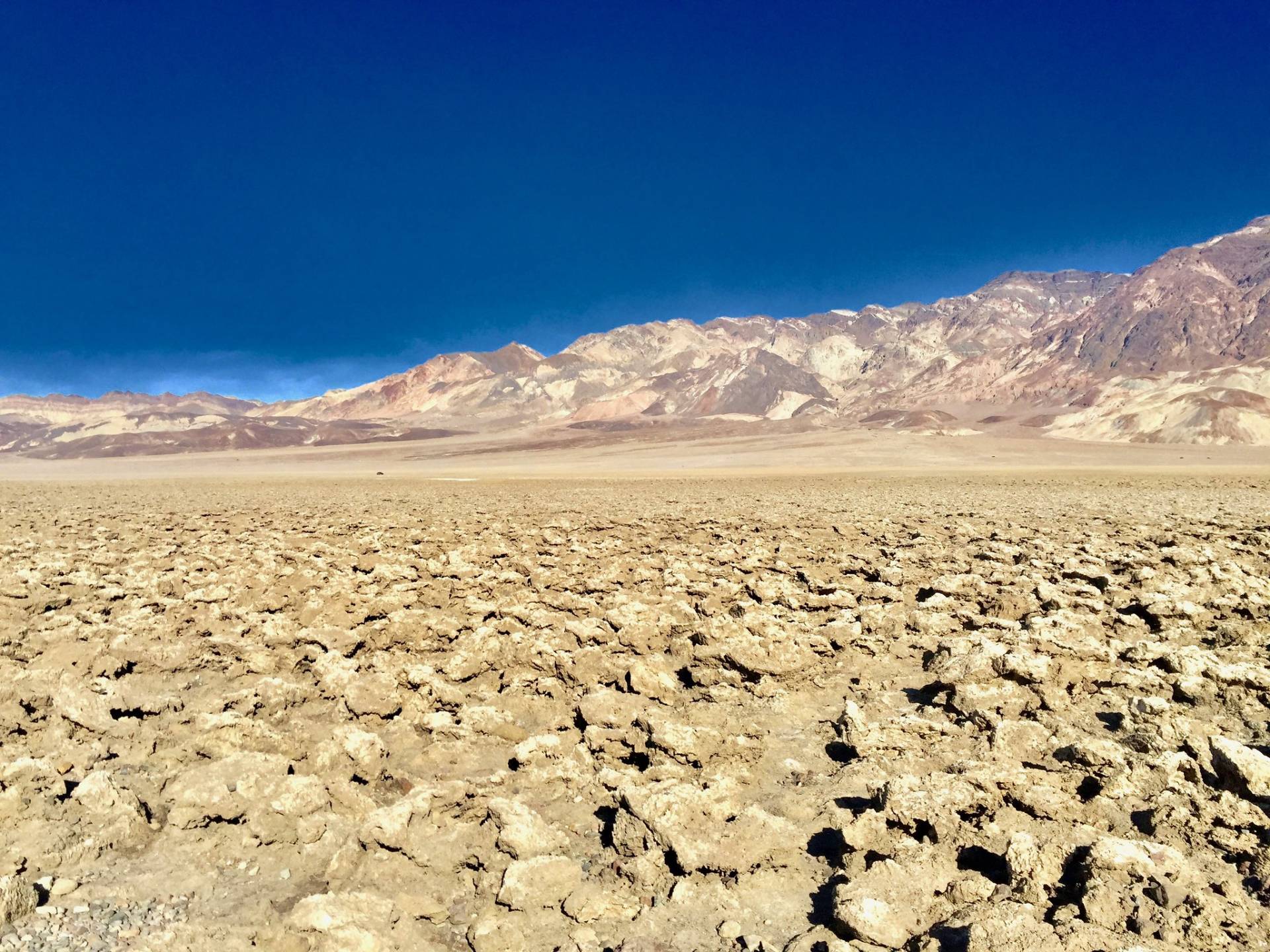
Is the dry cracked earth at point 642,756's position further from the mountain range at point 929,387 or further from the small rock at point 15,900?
the mountain range at point 929,387

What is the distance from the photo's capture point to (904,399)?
464 feet

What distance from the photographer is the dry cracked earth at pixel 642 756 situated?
7.78 feet

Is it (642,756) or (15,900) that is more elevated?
(15,900)

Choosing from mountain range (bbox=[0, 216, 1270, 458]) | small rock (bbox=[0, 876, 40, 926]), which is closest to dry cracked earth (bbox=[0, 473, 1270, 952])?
small rock (bbox=[0, 876, 40, 926])

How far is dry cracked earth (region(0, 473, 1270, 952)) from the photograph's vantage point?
237cm

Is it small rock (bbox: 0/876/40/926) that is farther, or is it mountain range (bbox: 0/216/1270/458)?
mountain range (bbox: 0/216/1270/458)

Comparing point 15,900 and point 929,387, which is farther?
point 929,387

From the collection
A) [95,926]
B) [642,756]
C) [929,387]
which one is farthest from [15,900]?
[929,387]

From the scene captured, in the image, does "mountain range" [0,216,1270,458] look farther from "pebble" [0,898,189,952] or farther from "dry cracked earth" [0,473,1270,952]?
"pebble" [0,898,189,952]

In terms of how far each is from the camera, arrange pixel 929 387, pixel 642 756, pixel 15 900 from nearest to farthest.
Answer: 1. pixel 15 900
2. pixel 642 756
3. pixel 929 387

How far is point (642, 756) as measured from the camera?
11.8 feet

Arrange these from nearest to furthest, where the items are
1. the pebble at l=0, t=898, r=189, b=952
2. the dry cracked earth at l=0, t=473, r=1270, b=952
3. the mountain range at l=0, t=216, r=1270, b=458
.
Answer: the pebble at l=0, t=898, r=189, b=952 < the dry cracked earth at l=0, t=473, r=1270, b=952 < the mountain range at l=0, t=216, r=1270, b=458

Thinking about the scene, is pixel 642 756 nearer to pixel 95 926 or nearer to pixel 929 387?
pixel 95 926

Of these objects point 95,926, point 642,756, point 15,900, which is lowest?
point 642,756
